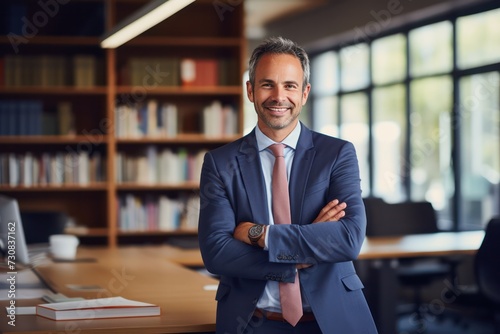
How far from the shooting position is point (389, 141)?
9.71 metres

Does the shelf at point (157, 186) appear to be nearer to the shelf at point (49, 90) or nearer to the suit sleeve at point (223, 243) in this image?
the shelf at point (49, 90)

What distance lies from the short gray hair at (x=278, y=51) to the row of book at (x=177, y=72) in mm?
4852

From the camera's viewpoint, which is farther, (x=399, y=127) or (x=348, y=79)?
(x=348, y=79)

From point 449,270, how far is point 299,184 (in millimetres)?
4497

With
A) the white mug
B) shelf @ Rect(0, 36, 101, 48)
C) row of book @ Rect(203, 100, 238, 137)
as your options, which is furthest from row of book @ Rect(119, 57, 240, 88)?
the white mug

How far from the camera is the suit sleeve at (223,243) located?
252 centimetres

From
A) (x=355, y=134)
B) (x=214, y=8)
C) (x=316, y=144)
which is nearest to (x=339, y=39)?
(x=355, y=134)

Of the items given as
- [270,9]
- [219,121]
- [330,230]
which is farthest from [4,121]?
[330,230]

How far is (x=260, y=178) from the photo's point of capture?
2.59 metres

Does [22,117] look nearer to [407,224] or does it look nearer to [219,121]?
[219,121]

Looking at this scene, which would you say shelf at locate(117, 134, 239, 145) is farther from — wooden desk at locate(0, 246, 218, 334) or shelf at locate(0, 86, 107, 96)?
wooden desk at locate(0, 246, 218, 334)

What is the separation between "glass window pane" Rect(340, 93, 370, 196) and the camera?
404 inches

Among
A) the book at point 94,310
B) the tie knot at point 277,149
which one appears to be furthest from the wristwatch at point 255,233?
the book at point 94,310

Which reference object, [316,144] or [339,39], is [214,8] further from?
[316,144]
